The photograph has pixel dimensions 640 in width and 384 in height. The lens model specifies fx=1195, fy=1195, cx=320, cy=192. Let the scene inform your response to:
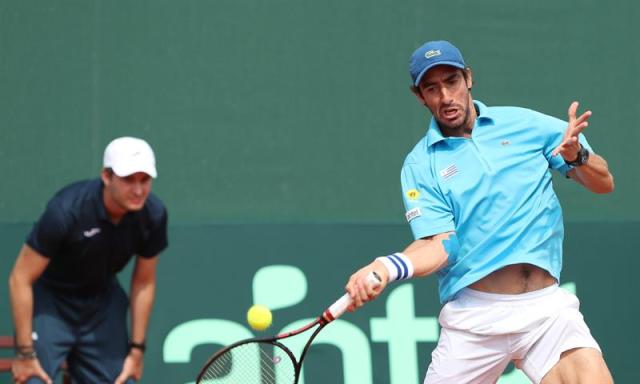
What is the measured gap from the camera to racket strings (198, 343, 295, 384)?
520 centimetres

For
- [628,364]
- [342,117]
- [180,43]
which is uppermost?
[180,43]

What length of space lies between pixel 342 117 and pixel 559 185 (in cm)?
113

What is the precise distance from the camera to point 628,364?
5.77 m

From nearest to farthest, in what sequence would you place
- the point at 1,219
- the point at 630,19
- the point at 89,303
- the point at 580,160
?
1. the point at 580,160
2. the point at 89,303
3. the point at 1,219
4. the point at 630,19

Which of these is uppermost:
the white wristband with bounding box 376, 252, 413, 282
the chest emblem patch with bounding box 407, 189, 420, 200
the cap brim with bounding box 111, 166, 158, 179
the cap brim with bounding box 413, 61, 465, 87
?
the cap brim with bounding box 413, 61, 465, 87

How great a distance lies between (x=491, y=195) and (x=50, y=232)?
155 cm

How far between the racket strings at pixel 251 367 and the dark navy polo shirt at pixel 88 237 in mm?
985

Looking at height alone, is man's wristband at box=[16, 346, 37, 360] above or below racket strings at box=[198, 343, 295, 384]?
above

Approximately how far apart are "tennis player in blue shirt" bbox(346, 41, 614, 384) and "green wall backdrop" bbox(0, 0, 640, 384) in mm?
1369

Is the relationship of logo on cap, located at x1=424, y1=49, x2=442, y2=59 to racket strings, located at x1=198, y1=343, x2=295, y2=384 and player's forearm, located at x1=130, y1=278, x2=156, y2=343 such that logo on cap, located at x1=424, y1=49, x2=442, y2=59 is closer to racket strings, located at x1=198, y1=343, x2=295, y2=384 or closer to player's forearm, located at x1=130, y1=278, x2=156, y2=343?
player's forearm, located at x1=130, y1=278, x2=156, y2=343

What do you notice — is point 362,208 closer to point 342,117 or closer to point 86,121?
point 342,117

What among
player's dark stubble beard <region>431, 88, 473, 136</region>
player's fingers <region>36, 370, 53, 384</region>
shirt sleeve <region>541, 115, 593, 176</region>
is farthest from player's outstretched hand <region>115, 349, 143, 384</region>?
shirt sleeve <region>541, 115, 593, 176</region>

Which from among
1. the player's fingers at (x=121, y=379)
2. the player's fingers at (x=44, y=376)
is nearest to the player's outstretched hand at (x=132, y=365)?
the player's fingers at (x=121, y=379)

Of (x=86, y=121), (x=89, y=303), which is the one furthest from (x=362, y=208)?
(x=89, y=303)
